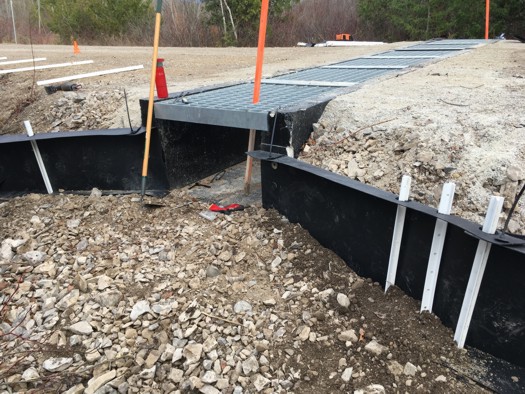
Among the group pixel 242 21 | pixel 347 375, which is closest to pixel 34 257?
pixel 347 375

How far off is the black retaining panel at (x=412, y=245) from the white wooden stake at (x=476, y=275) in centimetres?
2

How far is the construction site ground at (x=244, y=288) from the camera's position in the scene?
1939mm

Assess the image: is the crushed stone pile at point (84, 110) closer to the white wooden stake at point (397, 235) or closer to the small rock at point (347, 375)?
the white wooden stake at point (397, 235)

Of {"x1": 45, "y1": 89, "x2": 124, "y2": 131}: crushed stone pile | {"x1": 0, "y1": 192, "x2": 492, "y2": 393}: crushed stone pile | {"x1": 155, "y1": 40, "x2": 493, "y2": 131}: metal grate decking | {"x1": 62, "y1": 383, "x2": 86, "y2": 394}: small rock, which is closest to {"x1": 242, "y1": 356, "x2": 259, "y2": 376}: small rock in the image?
{"x1": 0, "y1": 192, "x2": 492, "y2": 393}: crushed stone pile

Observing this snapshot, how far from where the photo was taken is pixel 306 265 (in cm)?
255

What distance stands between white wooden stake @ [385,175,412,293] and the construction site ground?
110mm

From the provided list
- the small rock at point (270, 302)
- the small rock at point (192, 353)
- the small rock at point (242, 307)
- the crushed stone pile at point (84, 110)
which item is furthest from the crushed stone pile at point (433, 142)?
the crushed stone pile at point (84, 110)

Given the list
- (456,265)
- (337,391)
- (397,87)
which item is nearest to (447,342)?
(456,265)

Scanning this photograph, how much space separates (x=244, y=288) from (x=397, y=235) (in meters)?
0.95

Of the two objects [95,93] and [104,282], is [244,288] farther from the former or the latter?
[95,93]

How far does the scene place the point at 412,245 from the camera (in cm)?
212

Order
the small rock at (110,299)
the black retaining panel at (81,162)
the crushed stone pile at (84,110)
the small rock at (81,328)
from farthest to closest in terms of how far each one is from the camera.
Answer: the crushed stone pile at (84,110)
the black retaining panel at (81,162)
the small rock at (110,299)
the small rock at (81,328)

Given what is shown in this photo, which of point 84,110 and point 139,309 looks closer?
point 139,309

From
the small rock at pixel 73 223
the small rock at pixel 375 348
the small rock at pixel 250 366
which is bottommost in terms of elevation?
the small rock at pixel 250 366
